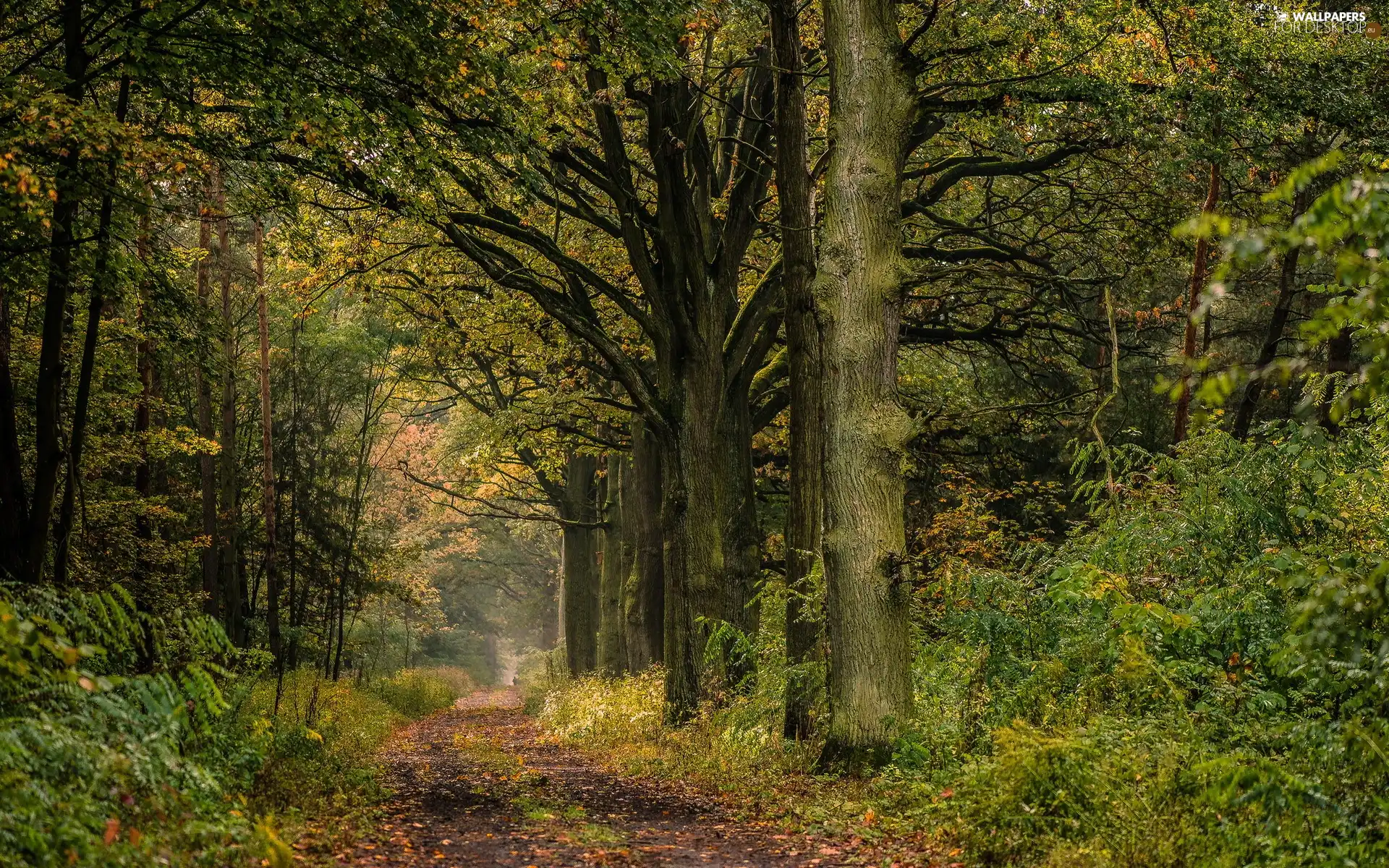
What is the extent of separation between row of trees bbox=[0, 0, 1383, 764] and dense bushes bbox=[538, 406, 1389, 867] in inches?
30.6

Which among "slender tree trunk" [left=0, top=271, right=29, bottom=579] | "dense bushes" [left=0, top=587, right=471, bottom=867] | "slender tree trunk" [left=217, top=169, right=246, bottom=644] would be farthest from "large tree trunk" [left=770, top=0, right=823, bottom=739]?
"slender tree trunk" [left=217, top=169, right=246, bottom=644]

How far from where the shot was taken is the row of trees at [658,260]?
816cm

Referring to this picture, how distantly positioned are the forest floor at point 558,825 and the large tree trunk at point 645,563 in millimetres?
7426

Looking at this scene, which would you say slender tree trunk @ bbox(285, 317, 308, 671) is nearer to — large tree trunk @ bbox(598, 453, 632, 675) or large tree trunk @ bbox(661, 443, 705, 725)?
large tree trunk @ bbox(598, 453, 632, 675)

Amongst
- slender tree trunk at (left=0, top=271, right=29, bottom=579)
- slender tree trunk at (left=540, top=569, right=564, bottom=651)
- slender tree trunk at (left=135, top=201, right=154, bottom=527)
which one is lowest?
slender tree trunk at (left=540, top=569, right=564, bottom=651)

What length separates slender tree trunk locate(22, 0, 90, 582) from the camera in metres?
7.64

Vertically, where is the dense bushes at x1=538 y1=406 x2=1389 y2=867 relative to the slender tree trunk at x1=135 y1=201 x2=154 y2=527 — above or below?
below

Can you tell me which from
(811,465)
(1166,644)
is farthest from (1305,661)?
(811,465)

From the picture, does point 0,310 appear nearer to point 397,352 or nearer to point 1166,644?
point 1166,644

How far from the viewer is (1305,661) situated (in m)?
5.18

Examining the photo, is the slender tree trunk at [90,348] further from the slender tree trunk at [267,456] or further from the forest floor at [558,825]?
the slender tree trunk at [267,456]

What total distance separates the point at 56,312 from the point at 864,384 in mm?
6468

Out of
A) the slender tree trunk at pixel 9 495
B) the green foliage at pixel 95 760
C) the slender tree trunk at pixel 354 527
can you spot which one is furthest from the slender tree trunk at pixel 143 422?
the green foliage at pixel 95 760

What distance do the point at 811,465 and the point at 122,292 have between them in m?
6.73
